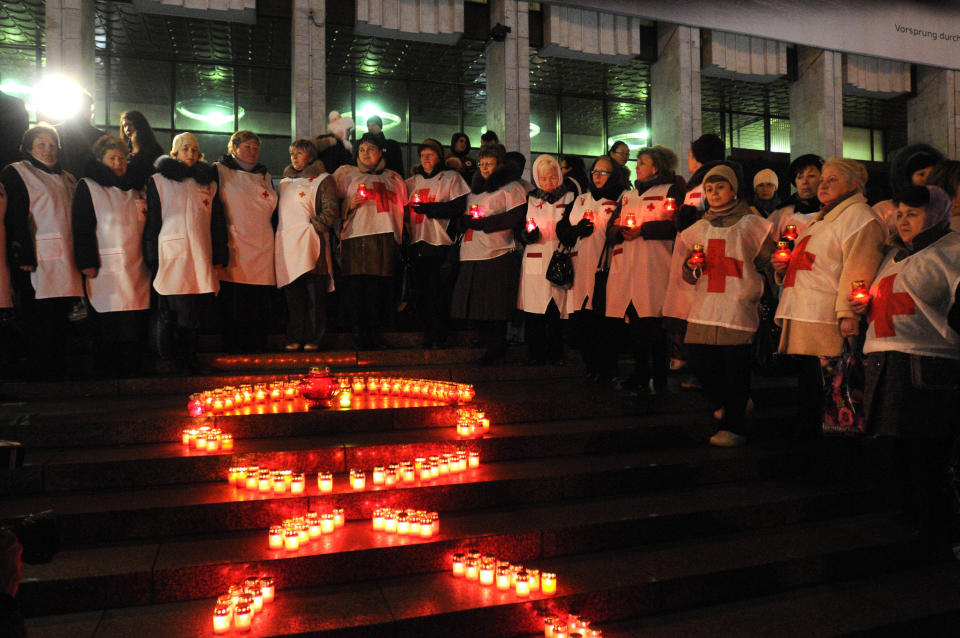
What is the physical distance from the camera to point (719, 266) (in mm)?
4996

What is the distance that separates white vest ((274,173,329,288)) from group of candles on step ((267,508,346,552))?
3160 mm

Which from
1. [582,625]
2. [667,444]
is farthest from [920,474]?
[582,625]

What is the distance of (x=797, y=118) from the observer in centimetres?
1503

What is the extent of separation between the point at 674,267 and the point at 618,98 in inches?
Answer: 499

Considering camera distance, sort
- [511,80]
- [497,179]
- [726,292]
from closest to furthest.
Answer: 1. [726,292]
2. [497,179]
3. [511,80]

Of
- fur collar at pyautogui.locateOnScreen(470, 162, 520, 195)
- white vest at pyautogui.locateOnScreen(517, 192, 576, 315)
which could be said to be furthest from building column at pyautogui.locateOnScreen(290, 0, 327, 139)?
white vest at pyautogui.locateOnScreen(517, 192, 576, 315)

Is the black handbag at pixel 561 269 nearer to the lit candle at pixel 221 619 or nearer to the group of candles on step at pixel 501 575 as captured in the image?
the group of candles on step at pixel 501 575

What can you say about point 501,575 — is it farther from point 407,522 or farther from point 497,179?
point 497,179

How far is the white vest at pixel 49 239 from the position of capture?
5543 millimetres

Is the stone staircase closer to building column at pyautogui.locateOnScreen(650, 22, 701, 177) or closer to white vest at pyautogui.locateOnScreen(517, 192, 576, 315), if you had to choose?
white vest at pyautogui.locateOnScreen(517, 192, 576, 315)

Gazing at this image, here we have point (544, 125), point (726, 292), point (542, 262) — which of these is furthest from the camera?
point (544, 125)

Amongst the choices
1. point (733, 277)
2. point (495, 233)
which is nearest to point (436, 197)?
point (495, 233)

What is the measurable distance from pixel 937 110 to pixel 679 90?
658 cm

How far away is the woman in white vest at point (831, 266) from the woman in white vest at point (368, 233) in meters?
3.71
